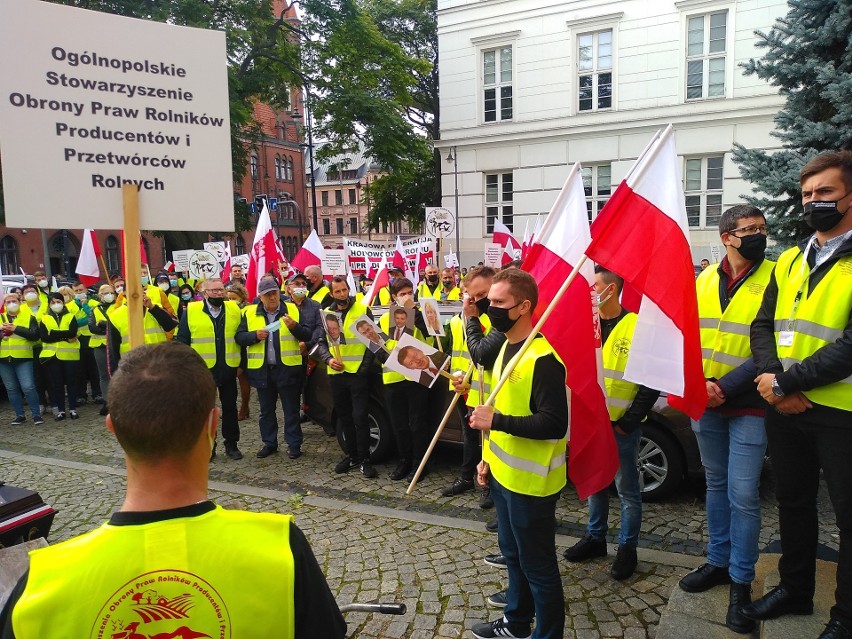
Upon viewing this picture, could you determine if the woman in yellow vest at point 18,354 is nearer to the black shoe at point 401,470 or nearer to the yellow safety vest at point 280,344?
the yellow safety vest at point 280,344

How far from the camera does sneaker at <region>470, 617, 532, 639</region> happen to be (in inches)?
126

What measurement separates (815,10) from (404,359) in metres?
5.86

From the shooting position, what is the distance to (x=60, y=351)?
9328 mm

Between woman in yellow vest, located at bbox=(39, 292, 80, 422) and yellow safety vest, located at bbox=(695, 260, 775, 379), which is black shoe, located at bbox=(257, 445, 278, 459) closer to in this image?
woman in yellow vest, located at bbox=(39, 292, 80, 422)

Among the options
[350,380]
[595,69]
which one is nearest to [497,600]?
[350,380]

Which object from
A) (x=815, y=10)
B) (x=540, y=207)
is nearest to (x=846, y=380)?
(x=815, y=10)

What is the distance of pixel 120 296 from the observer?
8.84 metres

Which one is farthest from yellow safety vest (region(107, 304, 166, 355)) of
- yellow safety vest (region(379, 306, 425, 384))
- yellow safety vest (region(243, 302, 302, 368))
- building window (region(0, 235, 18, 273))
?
building window (region(0, 235, 18, 273))

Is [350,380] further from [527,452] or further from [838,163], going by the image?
[838,163]

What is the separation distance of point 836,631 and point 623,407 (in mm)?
1537

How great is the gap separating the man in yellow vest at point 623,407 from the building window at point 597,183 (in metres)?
18.7

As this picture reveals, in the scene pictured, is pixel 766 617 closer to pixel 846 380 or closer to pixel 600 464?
pixel 600 464

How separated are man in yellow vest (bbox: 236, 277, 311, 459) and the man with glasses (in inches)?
180

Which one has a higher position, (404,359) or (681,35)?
(681,35)
